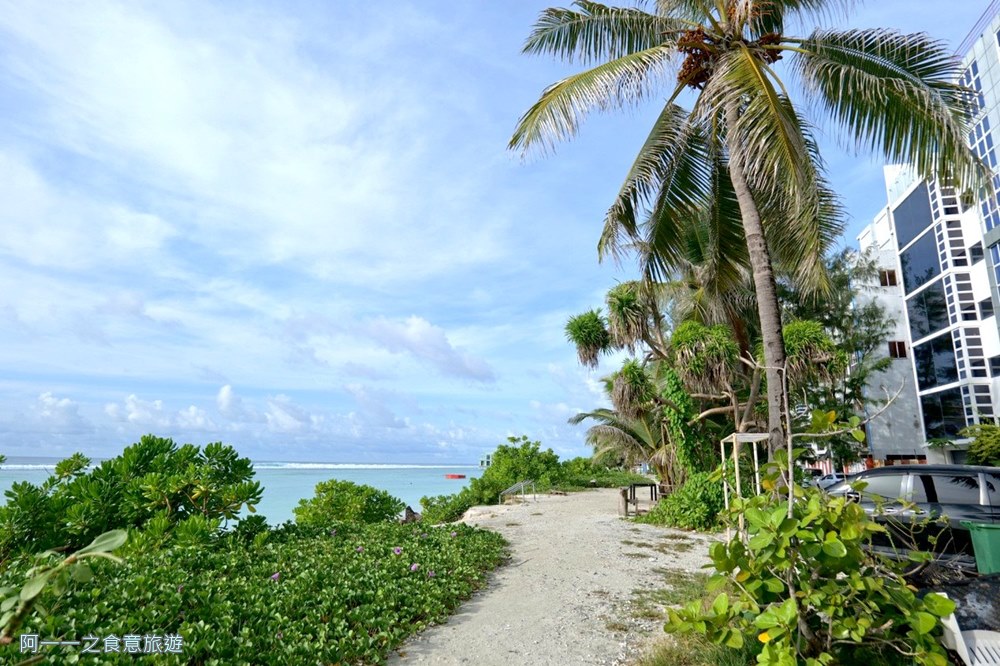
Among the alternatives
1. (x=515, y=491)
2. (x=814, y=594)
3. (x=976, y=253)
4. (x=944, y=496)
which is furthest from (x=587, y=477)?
(x=814, y=594)

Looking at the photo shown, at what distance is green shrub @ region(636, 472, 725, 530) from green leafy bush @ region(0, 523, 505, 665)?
6.01 metres

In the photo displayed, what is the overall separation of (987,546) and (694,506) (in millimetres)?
7609

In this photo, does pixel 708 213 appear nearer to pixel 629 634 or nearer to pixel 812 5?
pixel 812 5

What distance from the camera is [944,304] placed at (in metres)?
26.8

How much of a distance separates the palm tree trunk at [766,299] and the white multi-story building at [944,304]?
17.2 meters

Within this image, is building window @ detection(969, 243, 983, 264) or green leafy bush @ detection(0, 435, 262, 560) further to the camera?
building window @ detection(969, 243, 983, 264)

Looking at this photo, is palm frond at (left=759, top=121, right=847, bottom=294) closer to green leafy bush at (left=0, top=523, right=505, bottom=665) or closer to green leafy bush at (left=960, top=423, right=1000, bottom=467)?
green leafy bush at (left=0, top=523, right=505, bottom=665)

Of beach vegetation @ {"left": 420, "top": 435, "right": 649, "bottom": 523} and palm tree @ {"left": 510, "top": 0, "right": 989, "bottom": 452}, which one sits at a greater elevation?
palm tree @ {"left": 510, "top": 0, "right": 989, "bottom": 452}

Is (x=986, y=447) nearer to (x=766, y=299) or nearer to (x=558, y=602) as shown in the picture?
(x=766, y=299)

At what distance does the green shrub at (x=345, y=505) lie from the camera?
1145 centimetres

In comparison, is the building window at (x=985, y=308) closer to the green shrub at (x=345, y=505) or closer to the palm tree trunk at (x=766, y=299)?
the palm tree trunk at (x=766, y=299)

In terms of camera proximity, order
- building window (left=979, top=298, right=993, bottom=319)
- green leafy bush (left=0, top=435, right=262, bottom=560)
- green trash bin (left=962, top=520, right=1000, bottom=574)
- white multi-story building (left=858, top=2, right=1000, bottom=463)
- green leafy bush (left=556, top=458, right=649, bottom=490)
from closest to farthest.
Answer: green trash bin (left=962, top=520, right=1000, bottom=574) → green leafy bush (left=0, top=435, right=262, bottom=560) → white multi-story building (left=858, top=2, right=1000, bottom=463) → building window (left=979, top=298, right=993, bottom=319) → green leafy bush (left=556, top=458, right=649, bottom=490)

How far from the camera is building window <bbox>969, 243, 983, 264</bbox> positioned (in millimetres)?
24312

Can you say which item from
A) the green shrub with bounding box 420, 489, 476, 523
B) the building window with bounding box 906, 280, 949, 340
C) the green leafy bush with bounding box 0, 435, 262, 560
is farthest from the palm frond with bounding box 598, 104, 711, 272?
the building window with bounding box 906, 280, 949, 340
